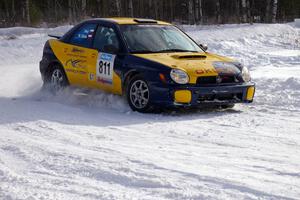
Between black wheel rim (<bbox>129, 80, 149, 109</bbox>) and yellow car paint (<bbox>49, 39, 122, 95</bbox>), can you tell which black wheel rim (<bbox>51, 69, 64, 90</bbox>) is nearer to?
yellow car paint (<bbox>49, 39, 122, 95</bbox>)

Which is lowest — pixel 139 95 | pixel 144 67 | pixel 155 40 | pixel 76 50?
pixel 139 95

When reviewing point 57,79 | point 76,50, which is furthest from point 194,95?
point 57,79

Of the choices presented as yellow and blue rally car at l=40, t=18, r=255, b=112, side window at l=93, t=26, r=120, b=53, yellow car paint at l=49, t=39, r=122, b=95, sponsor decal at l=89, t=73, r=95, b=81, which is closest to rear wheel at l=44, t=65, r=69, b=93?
yellow and blue rally car at l=40, t=18, r=255, b=112

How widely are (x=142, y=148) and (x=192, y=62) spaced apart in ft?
9.08

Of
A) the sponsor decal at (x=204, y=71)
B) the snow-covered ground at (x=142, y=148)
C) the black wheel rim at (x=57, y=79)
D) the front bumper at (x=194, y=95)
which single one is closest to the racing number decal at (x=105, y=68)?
the snow-covered ground at (x=142, y=148)

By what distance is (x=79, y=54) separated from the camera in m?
9.44

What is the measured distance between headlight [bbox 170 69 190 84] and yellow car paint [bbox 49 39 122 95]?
1.01 metres

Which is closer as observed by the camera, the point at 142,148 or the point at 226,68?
the point at 142,148

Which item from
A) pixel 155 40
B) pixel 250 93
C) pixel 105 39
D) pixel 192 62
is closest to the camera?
pixel 192 62

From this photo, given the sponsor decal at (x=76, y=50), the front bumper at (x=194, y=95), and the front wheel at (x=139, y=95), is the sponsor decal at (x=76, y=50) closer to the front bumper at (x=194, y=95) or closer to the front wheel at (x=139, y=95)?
the front wheel at (x=139, y=95)

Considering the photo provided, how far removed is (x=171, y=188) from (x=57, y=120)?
11.1 feet

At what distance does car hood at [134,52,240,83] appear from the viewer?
26.7ft

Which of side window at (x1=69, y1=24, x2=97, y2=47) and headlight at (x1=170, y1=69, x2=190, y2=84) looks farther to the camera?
side window at (x1=69, y1=24, x2=97, y2=47)

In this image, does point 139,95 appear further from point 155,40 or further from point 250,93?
point 250,93
